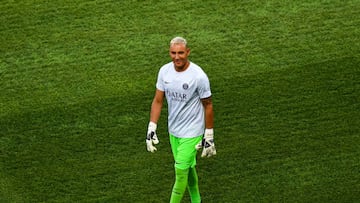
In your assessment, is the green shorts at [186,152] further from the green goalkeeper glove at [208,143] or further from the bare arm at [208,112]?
the bare arm at [208,112]

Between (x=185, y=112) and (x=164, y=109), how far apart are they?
2271 mm

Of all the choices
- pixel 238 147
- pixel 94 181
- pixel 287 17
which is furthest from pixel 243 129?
pixel 287 17

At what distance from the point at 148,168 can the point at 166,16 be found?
133 inches

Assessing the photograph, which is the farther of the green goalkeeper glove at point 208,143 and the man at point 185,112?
the green goalkeeper glove at point 208,143

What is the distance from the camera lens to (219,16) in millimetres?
12922

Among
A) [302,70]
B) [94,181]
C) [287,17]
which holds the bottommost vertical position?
[94,181]

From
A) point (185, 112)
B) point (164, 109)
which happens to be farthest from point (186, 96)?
point (164, 109)

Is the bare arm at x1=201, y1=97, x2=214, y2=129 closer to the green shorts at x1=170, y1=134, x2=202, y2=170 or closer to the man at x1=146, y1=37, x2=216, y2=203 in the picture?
the man at x1=146, y1=37, x2=216, y2=203

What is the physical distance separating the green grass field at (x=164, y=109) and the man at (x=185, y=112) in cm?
83

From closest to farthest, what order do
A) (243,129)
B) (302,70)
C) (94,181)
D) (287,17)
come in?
(94,181) → (243,129) → (302,70) → (287,17)

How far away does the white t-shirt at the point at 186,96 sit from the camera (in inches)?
349

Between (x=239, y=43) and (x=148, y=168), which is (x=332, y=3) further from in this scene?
(x=148, y=168)

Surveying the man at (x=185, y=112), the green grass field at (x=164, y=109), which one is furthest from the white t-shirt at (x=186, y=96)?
the green grass field at (x=164, y=109)

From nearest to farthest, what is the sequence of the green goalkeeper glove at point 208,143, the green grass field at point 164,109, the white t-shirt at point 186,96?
1. the white t-shirt at point 186,96
2. the green goalkeeper glove at point 208,143
3. the green grass field at point 164,109
